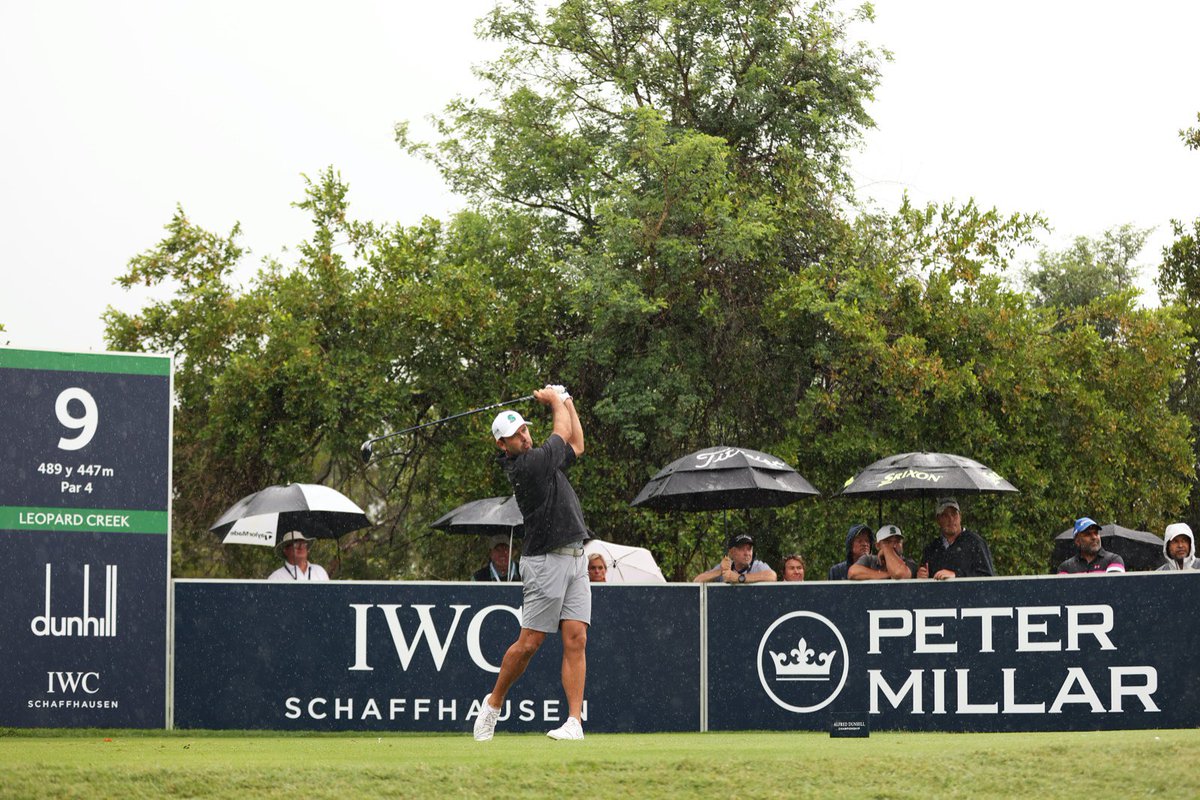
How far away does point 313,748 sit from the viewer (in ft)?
31.0

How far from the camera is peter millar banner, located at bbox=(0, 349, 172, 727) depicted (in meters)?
10.8

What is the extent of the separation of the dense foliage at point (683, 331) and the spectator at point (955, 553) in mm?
8499

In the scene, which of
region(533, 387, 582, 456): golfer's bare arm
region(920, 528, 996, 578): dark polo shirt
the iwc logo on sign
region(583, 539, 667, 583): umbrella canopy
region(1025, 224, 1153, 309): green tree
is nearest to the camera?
region(533, 387, 582, 456): golfer's bare arm

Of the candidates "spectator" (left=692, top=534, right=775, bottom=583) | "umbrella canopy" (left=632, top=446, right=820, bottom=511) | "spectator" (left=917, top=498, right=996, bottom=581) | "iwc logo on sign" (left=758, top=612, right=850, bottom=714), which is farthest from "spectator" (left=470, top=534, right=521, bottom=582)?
"spectator" (left=917, top=498, right=996, bottom=581)

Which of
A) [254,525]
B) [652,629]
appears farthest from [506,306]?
[652,629]

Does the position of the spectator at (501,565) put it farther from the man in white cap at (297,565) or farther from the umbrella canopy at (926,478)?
the umbrella canopy at (926,478)

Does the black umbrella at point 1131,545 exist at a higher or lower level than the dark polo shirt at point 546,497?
lower

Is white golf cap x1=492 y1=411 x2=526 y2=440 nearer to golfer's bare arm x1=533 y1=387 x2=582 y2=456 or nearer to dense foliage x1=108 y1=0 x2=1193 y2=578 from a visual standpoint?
golfer's bare arm x1=533 y1=387 x2=582 y2=456

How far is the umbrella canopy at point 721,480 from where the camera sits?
43.9ft

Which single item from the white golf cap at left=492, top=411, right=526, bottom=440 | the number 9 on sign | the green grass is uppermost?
the number 9 on sign

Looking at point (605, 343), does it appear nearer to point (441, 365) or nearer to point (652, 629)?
point (441, 365)

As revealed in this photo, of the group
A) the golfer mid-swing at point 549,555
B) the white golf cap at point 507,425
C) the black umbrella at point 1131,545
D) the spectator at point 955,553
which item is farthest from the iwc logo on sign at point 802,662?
the black umbrella at point 1131,545

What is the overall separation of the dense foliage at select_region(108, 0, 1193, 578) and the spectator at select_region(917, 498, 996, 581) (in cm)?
850

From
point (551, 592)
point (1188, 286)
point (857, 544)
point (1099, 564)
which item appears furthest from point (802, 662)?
point (1188, 286)
